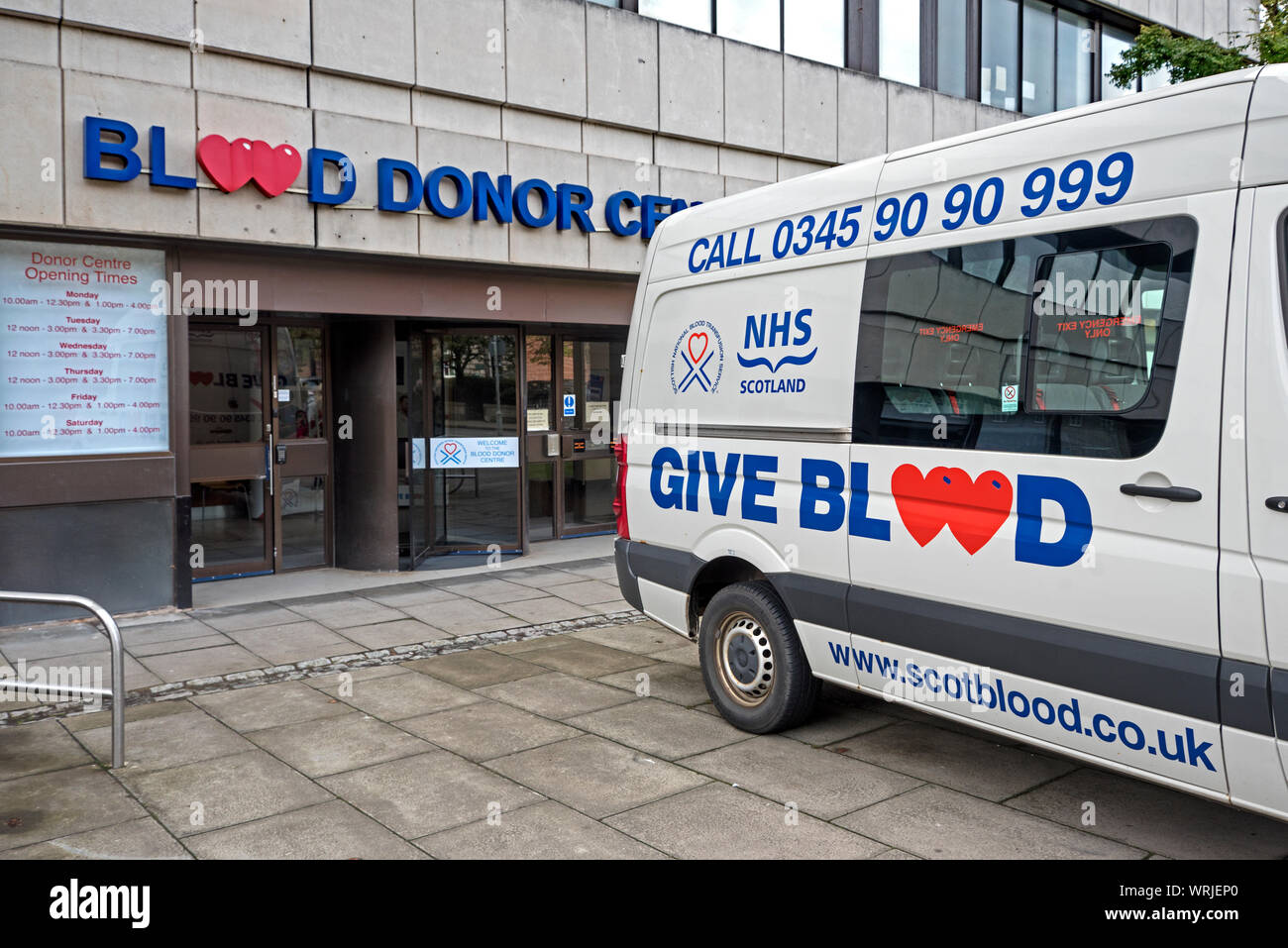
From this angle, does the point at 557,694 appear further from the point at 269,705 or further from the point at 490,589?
the point at 490,589

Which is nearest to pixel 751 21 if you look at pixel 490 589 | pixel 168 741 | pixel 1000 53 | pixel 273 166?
pixel 1000 53

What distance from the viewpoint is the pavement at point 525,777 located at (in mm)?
4230

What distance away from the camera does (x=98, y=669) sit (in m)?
7.00

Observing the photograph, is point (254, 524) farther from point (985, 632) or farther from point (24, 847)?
point (985, 632)

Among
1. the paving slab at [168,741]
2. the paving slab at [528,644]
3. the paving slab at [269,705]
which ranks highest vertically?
the paving slab at [528,644]

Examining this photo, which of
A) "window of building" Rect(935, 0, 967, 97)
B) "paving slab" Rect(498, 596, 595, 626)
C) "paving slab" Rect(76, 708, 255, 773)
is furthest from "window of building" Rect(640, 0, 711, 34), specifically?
"paving slab" Rect(76, 708, 255, 773)

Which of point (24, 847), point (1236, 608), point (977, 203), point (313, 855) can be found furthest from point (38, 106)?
point (1236, 608)

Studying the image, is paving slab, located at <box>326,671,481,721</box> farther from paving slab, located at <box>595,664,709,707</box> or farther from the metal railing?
the metal railing

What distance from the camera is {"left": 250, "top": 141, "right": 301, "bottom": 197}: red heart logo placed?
868 centimetres

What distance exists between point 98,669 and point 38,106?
4.00 metres

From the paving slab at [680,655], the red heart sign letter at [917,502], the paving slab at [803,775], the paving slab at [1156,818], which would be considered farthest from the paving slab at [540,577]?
the paving slab at [1156,818]

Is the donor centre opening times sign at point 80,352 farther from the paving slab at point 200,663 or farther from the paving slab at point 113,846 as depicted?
the paving slab at point 113,846

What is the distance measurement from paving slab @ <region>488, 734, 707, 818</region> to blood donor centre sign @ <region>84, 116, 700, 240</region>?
18.2 feet

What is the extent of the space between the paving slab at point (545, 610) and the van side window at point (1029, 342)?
4305 mm
